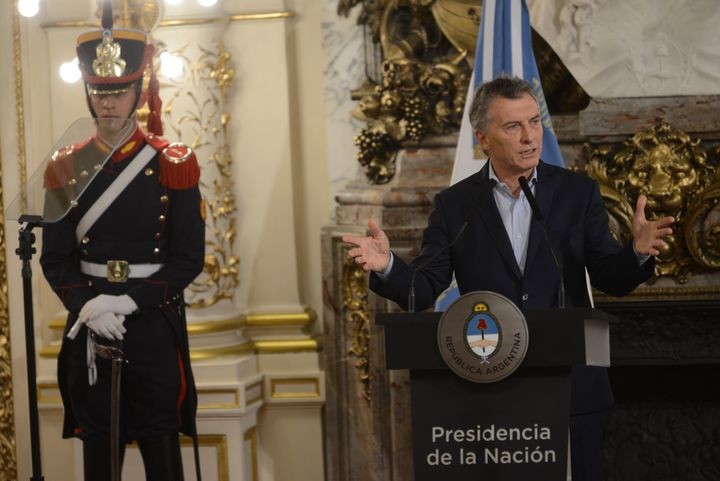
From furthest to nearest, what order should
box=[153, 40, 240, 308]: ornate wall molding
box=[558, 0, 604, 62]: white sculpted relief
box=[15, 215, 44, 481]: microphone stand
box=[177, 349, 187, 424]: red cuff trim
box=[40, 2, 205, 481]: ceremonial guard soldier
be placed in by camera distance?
box=[153, 40, 240, 308]: ornate wall molding → box=[558, 0, 604, 62]: white sculpted relief → box=[177, 349, 187, 424]: red cuff trim → box=[40, 2, 205, 481]: ceremonial guard soldier → box=[15, 215, 44, 481]: microphone stand

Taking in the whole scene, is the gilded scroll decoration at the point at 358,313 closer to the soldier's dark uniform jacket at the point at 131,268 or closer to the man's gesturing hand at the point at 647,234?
the soldier's dark uniform jacket at the point at 131,268

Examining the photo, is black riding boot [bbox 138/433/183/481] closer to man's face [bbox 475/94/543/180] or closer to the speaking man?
the speaking man

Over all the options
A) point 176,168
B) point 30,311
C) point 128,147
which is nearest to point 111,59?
point 128,147

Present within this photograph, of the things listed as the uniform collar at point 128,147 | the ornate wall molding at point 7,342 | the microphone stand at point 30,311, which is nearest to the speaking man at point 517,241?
the microphone stand at point 30,311

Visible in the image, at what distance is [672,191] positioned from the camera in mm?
4496

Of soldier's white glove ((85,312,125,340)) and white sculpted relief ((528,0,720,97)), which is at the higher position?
white sculpted relief ((528,0,720,97))

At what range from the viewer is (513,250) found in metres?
2.96

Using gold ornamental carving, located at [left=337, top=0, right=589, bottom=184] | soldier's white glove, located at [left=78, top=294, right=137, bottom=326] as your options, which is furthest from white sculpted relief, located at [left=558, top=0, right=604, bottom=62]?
soldier's white glove, located at [left=78, top=294, right=137, bottom=326]

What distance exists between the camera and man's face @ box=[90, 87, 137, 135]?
3.99m

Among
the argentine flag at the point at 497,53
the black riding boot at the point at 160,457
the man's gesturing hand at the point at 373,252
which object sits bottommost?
the black riding boot at the point at 160,457

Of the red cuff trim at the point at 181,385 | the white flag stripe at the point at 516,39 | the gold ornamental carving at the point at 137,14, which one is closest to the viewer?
the red cuff trim at the point at 181,385

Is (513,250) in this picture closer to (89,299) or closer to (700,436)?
(89,299)

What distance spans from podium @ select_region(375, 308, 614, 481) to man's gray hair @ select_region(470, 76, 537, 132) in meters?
0.58

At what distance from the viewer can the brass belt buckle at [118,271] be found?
3.99 m
